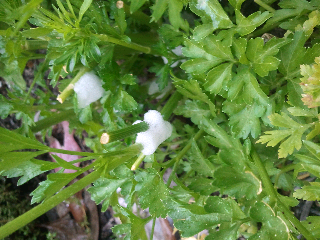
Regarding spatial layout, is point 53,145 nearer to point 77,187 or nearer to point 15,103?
point 15,103

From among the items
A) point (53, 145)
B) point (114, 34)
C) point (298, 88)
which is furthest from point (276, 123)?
point (53, 145)

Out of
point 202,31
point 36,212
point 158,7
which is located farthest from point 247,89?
point 36,212

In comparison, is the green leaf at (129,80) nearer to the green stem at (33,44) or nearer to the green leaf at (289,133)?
the green stem at (33,44)

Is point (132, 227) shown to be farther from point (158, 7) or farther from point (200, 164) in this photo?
point (158, 7)

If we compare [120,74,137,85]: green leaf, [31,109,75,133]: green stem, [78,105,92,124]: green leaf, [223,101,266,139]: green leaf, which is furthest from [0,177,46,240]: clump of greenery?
[223,101,266,139]: green leaf

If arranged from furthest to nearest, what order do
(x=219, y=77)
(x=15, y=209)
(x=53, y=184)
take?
(x=15, y=209) → (x=219, y=77) → (x=53, y=184)
